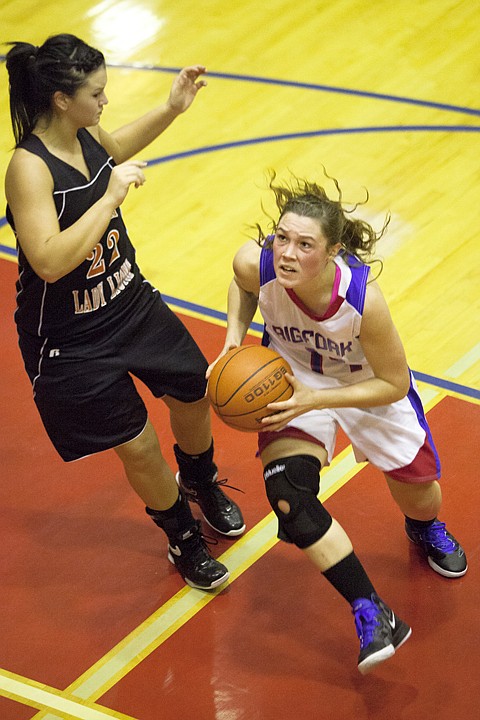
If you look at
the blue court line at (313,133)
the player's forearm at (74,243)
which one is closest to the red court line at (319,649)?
the player's forearm at (74,243)

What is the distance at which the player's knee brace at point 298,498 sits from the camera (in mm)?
4027

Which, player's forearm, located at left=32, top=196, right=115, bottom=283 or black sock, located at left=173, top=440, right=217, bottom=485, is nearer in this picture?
player's forearm, located at left=32, top=196, right=115, bottom=283

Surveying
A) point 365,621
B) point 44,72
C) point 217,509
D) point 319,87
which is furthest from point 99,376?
point 319,87

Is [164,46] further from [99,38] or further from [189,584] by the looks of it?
[189,584]

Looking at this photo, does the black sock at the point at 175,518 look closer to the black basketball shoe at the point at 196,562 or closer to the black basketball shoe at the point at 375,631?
the black basketball shoe at the point at 196,562

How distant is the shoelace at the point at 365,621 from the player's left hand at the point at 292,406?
669 millimetres

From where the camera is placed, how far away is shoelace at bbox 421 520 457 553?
4555mm

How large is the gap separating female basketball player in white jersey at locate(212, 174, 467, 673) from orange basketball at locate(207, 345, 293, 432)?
5 cm

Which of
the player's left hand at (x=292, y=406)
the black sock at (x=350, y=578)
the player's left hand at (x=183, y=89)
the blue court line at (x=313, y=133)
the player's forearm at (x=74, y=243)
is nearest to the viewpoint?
the player's forearm at (x=74, y=243)

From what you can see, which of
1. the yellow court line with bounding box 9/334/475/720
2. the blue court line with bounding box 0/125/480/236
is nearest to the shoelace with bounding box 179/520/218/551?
the yellow court line with bounding box 9/334/475/720

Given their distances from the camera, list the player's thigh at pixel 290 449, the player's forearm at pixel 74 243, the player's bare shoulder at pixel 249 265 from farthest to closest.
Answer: the player's bare shoulder at pixel 249 265
the player's thigh at pixel 290 449
the player's forearm at pixel 74 243

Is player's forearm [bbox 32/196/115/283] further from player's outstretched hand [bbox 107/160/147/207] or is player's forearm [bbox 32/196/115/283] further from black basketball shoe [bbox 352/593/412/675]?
black basketball shoe [bbox 352/593/412/675]

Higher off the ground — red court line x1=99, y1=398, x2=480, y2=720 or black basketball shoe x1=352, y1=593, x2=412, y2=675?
black basketball shoe x1=352, y1=593, x2=412, y2=675

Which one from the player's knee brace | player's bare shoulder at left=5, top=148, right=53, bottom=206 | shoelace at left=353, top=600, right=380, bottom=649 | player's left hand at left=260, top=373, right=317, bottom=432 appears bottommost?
shoelace at left=353, top=600, right=380, bottom=649
